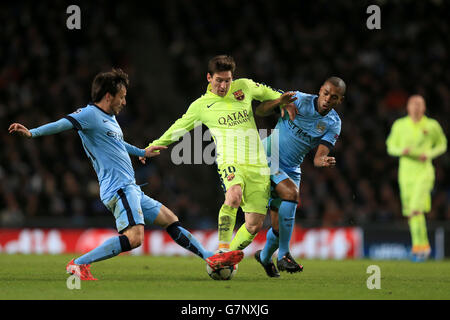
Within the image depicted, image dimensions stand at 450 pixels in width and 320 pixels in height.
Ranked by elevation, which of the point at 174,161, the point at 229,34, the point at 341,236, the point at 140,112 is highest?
the point at 229,34

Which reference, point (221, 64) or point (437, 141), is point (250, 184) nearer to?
point (221, 64)

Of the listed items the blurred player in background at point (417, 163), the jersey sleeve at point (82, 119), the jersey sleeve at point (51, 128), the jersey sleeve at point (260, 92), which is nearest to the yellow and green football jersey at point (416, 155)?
the blurred player in background at point (417, 163)

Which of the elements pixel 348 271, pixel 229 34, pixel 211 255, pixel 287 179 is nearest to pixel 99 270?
pixel 211 255

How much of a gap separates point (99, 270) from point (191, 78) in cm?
968

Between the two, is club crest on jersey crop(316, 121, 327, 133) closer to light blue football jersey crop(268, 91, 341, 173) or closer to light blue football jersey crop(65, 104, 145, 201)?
light blue football jersey crop(268, 91, 341, 173)

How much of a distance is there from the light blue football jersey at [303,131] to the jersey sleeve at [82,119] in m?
2.18

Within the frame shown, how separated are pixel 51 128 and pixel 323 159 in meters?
2.68

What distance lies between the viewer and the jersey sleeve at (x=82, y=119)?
7.03m

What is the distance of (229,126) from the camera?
785cm

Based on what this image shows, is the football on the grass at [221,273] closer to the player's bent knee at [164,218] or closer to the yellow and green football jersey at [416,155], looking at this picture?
the player's bent knee at [164,218]

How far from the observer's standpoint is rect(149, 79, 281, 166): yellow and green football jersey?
777cm

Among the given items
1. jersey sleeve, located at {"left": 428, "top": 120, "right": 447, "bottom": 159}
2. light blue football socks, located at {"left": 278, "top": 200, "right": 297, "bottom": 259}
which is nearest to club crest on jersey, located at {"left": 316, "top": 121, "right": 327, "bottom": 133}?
light blue football socks, located at {"left": 278, "top": 200, "right": 297, "bottom": 259}

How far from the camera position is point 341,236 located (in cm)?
1302
